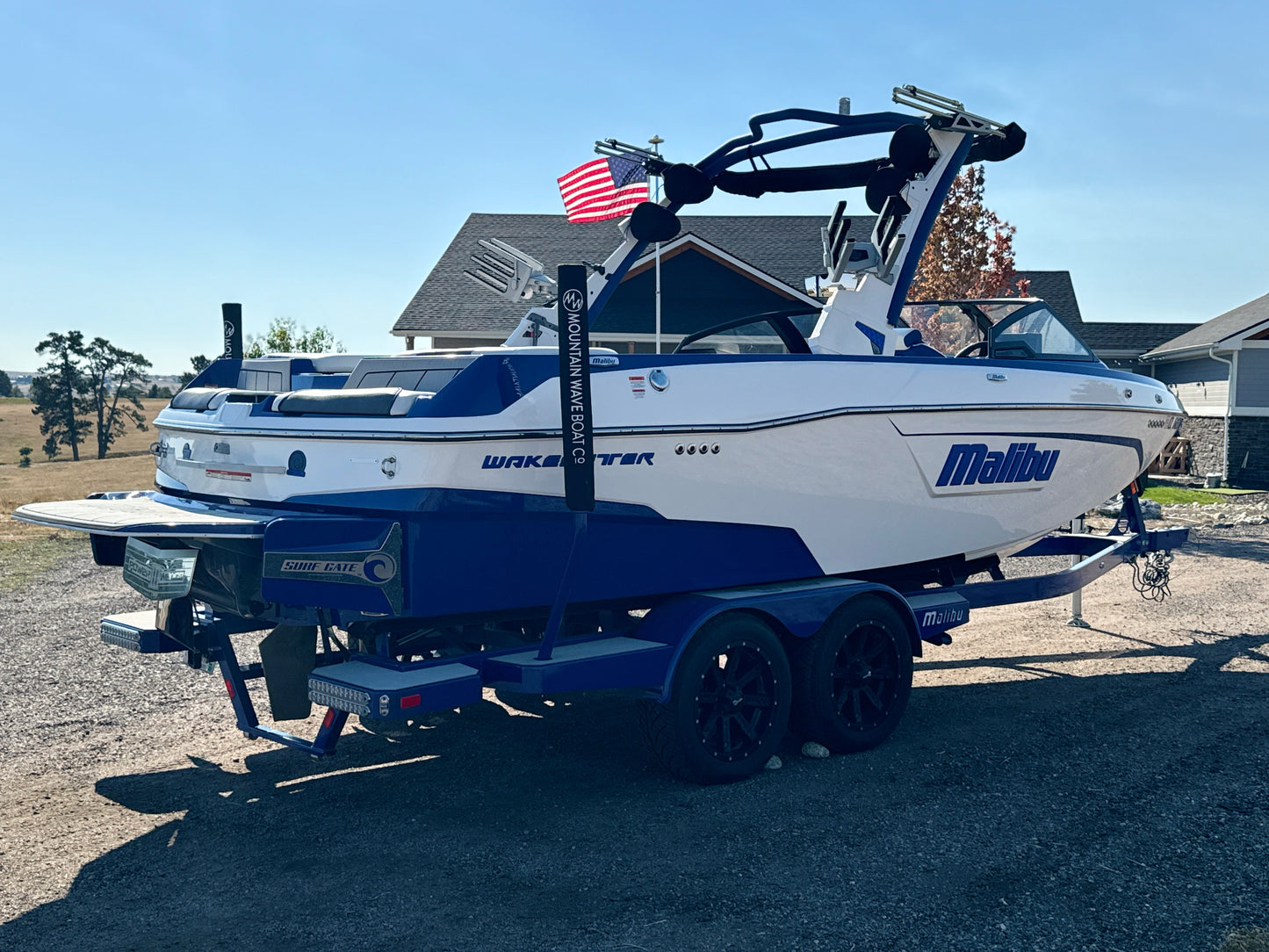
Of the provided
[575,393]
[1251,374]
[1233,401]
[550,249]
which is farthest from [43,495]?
[1251,374]

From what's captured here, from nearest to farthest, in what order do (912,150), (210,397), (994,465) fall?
(210,397), (994,465), (912,150)

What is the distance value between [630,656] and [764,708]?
0.93 metres

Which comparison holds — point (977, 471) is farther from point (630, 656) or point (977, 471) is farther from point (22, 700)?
point (22, 700)

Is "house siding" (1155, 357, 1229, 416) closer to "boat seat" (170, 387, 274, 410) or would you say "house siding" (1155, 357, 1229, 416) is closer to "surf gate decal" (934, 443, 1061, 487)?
"surf gate decal" (934, 443, 1061, 487)

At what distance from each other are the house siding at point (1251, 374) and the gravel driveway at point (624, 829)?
19494mm

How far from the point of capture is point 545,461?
527cm

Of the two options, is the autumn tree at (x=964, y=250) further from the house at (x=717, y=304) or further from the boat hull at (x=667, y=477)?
the boat hull at (x=667, y=477)

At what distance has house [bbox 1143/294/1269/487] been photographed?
24578 millimetres

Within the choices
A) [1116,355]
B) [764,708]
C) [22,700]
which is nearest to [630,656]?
[764,708]

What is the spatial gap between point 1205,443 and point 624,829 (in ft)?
79.6

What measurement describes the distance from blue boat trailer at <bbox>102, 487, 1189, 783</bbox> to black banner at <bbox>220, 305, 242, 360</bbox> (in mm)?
1699

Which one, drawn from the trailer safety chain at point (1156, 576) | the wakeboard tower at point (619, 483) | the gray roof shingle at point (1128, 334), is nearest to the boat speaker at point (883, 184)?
the wakeboard tower at point (619, 483)

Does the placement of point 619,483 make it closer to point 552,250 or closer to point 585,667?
point 585,667

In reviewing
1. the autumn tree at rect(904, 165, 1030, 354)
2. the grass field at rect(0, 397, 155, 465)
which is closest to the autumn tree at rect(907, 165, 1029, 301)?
the autumn tree at rect(904, 165, 1030, 354)
